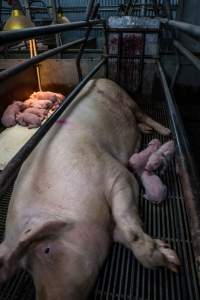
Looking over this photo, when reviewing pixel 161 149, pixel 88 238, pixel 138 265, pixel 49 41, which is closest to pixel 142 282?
pixel 138 265

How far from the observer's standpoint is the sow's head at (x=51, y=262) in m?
1.14

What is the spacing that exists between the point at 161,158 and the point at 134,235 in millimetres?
775

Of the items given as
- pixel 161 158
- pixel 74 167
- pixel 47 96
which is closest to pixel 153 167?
pixel 161 158

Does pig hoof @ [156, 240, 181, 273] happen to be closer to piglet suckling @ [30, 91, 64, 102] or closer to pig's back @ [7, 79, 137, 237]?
pig's back @ [7, 79, 137, 237]

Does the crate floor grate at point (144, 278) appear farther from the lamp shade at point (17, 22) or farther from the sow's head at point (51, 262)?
the lamp shade at point (17, 22)

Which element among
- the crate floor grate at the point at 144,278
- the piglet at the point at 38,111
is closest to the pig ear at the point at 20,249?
the crate floor grate at the point at 144,278

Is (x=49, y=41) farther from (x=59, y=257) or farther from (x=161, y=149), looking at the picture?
(x=59, y=257)

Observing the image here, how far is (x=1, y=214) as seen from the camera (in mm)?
1934

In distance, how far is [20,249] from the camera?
3.85 ft

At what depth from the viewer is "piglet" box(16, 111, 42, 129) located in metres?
3.16

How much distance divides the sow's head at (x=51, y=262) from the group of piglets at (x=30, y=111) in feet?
6.70

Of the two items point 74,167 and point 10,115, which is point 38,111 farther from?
point 74,167

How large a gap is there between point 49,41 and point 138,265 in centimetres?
626

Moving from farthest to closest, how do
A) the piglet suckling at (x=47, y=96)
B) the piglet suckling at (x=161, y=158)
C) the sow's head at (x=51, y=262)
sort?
the piglet suckling at (x=47, y=96) < the piglet suckling at (x=161, y=158) < the sow's head at (x=51, y=262)
